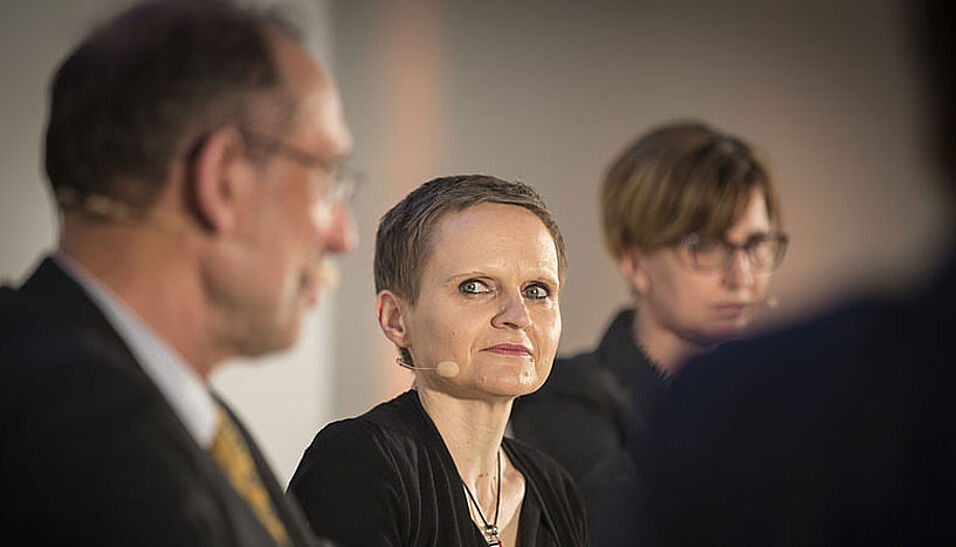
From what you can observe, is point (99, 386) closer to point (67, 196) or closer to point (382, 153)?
point (67, 196)

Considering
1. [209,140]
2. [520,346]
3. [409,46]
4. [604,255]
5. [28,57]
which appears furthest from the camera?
[409,46]

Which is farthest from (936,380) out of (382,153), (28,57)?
(382,153)

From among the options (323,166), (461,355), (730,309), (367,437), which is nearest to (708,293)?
(730,309)

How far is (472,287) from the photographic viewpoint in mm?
2365

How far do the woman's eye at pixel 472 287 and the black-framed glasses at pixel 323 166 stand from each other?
61cm

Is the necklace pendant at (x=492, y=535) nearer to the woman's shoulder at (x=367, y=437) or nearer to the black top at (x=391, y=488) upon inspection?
the black top at (x=391, y=488)

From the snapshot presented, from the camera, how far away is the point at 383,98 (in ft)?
20.0

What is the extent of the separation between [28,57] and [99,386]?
3303 millimetres

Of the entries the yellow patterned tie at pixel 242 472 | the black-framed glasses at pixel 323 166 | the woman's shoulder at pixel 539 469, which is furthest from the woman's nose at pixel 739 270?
the yellow patterned tie at pixel 242 472

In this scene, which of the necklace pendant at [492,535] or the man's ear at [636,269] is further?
the man's ear at [636,269]

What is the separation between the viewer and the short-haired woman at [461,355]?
7.47 feet

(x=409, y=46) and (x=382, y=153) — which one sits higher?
(x=409, y=46)

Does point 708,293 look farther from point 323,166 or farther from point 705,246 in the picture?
point 323,166

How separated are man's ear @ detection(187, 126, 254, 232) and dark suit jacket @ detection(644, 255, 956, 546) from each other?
0.55m
